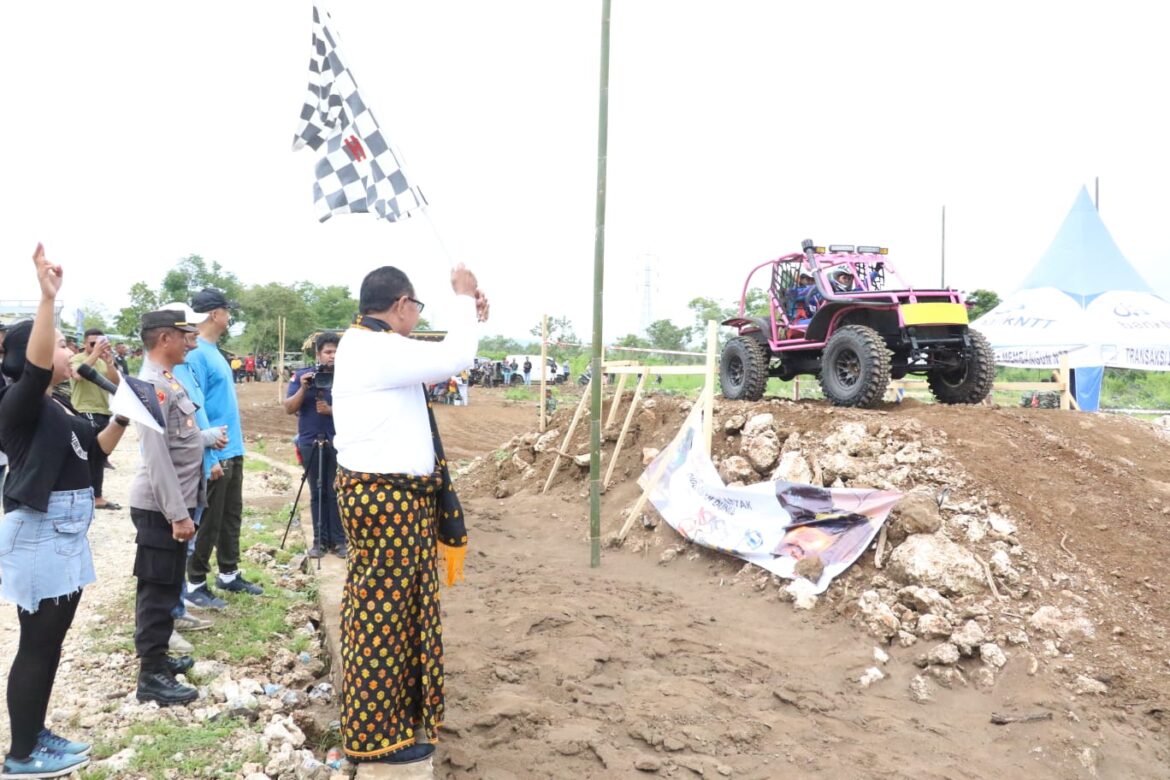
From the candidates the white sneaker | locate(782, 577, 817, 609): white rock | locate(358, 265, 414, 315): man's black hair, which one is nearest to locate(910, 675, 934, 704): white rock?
locate(782, 577, 817, 609): white rock

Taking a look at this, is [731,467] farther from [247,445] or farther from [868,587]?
[247,445]

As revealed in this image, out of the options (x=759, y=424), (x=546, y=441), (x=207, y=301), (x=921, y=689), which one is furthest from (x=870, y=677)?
(x=546, y=441)

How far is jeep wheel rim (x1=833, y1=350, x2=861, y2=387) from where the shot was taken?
24.9ft

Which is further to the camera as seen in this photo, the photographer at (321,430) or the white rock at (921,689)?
the photographer at (321,430)

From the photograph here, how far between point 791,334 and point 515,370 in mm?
27467

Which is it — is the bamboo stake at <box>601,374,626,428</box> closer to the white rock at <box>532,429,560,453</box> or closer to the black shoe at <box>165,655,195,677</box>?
the white rock at <box>532,429,560,453</box>

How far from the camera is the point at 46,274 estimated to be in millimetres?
2475

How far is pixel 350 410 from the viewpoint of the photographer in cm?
272

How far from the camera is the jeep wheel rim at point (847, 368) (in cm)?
Result: 760

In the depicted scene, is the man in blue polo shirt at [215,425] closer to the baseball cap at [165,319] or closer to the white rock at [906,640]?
the baseball cap at [165,319]

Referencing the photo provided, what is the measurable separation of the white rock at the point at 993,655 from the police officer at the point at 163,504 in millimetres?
4160

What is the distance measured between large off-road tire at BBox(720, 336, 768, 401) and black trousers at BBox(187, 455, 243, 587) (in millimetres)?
5623

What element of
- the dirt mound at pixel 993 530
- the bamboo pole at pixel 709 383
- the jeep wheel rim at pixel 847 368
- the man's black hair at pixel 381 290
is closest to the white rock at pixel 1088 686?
the dirt mound at pixel 993 530

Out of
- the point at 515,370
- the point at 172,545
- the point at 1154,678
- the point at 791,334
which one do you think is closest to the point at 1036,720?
the point at 1154,678
